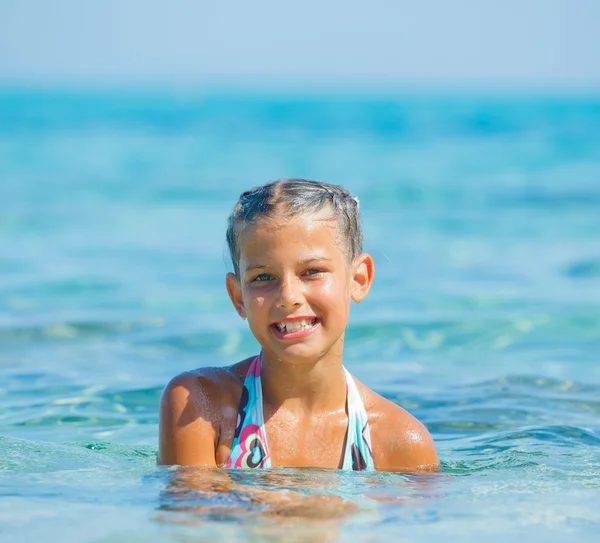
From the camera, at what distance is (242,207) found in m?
3.56

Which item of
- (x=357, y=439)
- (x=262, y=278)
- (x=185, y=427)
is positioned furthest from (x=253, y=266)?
(x=357, y=439)

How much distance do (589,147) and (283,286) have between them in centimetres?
2844

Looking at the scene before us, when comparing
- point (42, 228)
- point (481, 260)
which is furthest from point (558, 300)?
point (42, 228)

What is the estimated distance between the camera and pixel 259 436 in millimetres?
3678

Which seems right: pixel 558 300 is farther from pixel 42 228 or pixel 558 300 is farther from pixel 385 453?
pixel 42 228

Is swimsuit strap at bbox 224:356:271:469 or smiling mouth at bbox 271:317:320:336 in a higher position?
smiling mouth at bbox 271:317:320:336

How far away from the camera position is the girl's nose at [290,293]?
3389mm

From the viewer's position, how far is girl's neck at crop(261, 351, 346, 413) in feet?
12.2

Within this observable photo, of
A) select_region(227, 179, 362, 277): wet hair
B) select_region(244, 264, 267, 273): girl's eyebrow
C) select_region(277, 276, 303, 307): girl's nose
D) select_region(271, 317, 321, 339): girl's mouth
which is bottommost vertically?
select_region(271, 317, 321, 339): girl's mouth

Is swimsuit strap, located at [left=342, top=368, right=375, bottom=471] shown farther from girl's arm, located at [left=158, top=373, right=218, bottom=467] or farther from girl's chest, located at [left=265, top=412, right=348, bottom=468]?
girl's arm, located at [left=158, top=373, right=218, bottom=467]

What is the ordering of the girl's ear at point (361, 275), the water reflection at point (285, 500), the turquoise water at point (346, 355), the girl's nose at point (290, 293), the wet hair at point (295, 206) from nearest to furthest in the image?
the water reflection at point (285, 500), the turquoise water at point (346, 355), the girl's nose at point (290, 293), the wet hair at point (295, 206), the girl's ear at point (361, 275)

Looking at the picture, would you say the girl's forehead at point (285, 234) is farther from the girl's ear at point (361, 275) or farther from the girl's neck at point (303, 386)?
the girl's neck at point (303, 386)

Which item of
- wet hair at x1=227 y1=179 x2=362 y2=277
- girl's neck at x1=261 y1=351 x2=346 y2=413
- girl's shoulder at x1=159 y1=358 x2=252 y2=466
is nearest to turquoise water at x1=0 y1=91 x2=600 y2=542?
girl's shoulder at x1=159 y1=358 x2=252 y2=466

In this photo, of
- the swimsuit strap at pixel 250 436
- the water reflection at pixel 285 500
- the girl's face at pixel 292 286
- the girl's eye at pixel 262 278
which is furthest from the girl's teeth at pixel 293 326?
the water reflection at pixel 285 500
